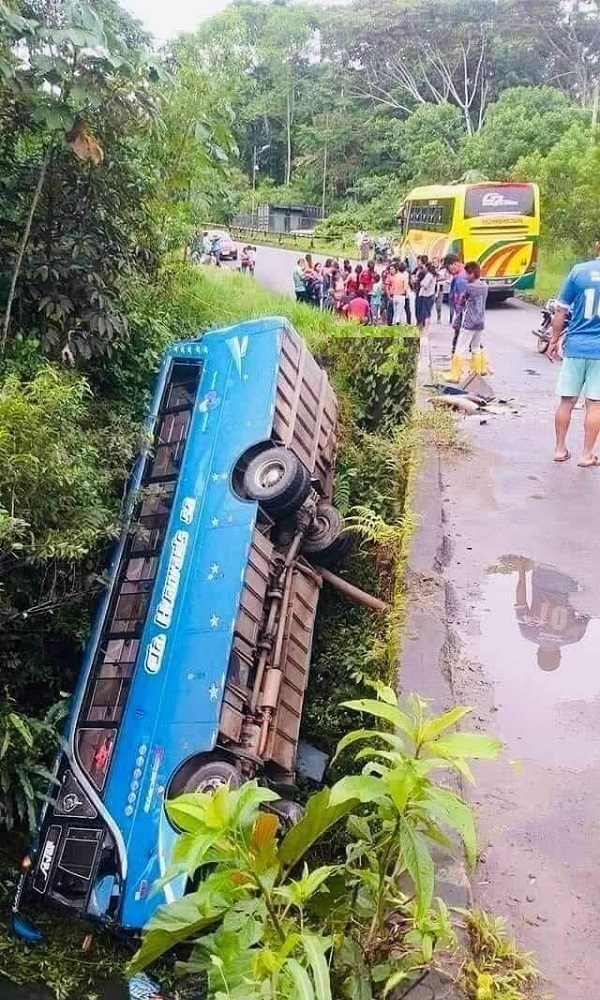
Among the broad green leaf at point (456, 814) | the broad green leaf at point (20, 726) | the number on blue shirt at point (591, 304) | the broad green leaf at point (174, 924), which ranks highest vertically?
the number on blue shirt at point (591, 304)

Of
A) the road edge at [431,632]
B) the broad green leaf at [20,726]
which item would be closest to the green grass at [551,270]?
the road edge at [431,632]

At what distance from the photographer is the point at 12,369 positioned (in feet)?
18.5

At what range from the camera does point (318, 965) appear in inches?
69.8

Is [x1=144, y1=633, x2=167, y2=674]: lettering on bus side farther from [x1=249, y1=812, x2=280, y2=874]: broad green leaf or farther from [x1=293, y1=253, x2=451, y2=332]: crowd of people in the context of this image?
[x1=293, y1=253, x2=451, y2=332]: crowd of people

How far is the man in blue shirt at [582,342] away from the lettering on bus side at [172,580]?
3.03 meters

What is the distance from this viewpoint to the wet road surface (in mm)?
2617

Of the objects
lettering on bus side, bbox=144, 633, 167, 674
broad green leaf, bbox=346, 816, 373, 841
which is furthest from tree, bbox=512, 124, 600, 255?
broad green leaf, bbox=346, 816, 373, 841

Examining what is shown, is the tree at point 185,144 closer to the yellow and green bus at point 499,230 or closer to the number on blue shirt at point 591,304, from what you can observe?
the number on blue shirt at point 591,304

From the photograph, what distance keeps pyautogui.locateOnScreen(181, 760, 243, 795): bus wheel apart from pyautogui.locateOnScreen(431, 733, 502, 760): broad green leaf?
2596 mm

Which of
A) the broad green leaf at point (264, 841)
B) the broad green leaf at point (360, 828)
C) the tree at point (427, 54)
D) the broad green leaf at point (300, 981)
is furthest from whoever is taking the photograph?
the tree at point (427, 54)

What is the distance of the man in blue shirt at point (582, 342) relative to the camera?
567 centimetres

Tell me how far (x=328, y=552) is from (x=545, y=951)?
393cm

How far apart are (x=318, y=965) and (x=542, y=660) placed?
2518 millimetres

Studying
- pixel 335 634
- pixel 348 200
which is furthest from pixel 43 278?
pixel 348 200
